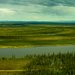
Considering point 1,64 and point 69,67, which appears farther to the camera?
point 1,64

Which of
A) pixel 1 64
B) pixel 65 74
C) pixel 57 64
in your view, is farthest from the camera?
pixel 1 64

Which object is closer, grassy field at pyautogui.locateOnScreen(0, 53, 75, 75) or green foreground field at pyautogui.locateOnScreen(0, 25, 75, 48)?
grassy field at pyautogui.locateOnScreen(0, 53, 75, 75)

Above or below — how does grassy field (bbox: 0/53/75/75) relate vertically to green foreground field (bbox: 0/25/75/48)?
above

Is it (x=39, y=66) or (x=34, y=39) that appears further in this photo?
(x=34, y=39)

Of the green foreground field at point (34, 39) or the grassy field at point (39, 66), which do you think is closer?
the grassy field at point (39, 66)

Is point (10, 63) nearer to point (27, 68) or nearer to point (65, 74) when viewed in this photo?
point (27, 68)

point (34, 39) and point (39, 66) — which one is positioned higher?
point (39, 66)

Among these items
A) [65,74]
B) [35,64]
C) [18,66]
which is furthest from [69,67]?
[18,66]

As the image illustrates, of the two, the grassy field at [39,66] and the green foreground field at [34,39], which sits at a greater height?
the grassy field at [39,66]
